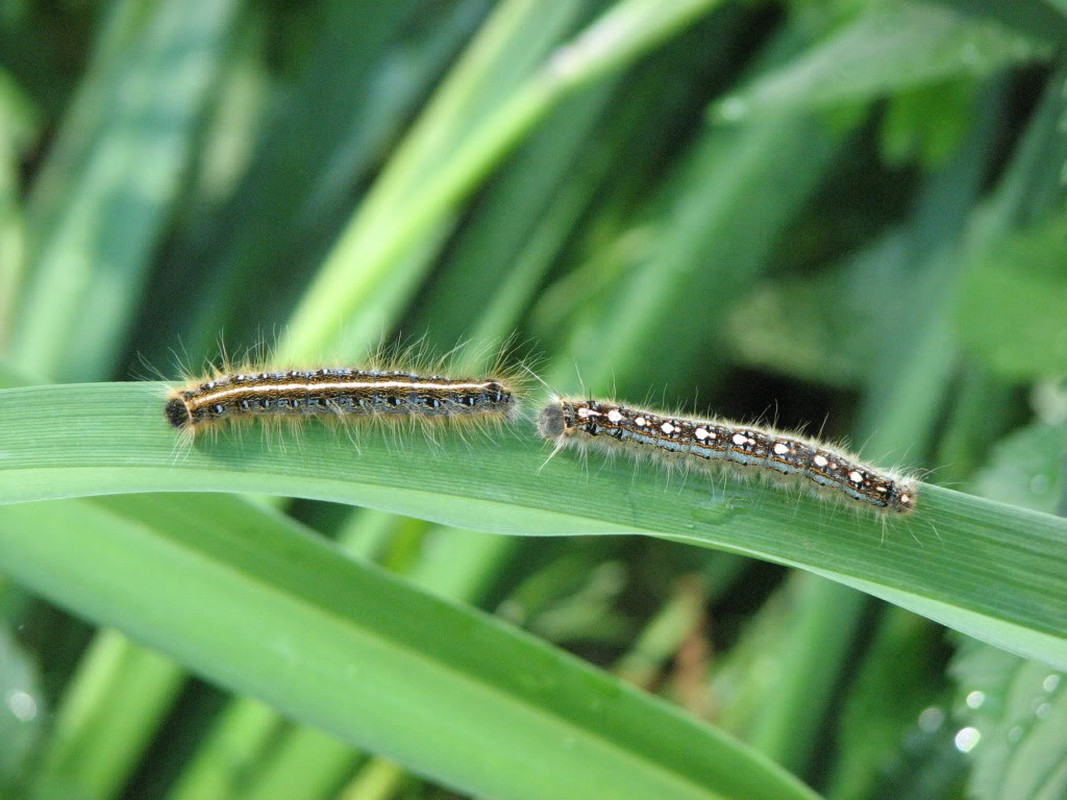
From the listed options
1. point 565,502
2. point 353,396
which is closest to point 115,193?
point 353,396

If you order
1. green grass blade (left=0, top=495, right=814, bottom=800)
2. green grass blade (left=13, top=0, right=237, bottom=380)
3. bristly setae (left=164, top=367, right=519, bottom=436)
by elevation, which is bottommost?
green grass blade (left=0, top=495, right=814, bottom=800)

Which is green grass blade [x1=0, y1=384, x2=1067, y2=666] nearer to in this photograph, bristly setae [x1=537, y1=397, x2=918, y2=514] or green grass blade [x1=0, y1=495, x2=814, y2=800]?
bristly setae [x1=537, y1=397, x2=918, y2=514]

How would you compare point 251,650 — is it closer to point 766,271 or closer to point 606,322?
point 606,322

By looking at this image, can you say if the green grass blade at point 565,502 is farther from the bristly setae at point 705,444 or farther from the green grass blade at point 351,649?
the green grass blade at point 351,649

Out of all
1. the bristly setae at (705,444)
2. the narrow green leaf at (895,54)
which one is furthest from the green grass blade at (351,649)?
the narrow green leaf at (895,54)

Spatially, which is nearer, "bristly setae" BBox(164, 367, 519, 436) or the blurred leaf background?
the blurred leaf background

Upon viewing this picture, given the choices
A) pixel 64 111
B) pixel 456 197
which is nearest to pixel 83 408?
pixel 456 197

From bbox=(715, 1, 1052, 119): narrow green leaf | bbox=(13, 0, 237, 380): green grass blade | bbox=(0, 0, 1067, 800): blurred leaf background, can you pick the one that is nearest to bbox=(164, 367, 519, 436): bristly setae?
bbox=(0, 0, 1067, 800): blurred leaf background
